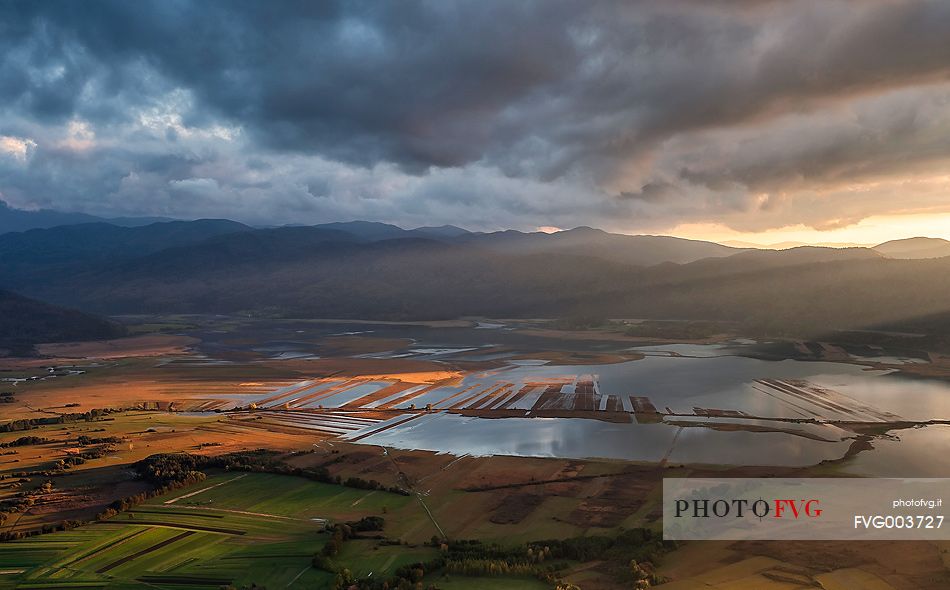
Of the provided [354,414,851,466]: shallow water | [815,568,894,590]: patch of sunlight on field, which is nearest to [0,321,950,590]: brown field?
[815,568,894,590]: patch of sunlight on field

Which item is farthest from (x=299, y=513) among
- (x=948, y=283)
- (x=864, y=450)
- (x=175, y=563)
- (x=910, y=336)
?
(x=948, y=283)

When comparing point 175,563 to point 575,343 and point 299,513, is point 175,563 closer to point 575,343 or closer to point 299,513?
point 299,513

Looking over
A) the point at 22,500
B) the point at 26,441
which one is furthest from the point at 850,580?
the point at 26,441

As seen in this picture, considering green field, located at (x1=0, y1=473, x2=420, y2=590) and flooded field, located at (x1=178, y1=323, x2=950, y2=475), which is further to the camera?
flooded field, located at (x1=178, y1=323, x2=950, y2=475)

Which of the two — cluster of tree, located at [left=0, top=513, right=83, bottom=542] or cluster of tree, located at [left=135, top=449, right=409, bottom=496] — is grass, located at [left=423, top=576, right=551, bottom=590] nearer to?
cluster of tree, located at [left=135, top=449, right=409, bottom=496]

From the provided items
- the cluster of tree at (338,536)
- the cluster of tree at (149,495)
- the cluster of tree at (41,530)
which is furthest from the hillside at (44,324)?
the cluster of tree at (338,536)

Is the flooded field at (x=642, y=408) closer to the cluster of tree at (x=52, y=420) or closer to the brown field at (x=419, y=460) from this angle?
the brown field at (x=419, y=460)
